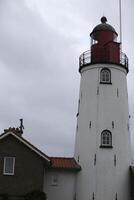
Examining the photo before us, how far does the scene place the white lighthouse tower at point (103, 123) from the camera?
29.9m

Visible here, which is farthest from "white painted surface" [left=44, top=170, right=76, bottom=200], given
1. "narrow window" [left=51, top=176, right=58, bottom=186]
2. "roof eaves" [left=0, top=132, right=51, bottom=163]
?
"roof eaves" [left=0, top=132, right=51, bottom=163]

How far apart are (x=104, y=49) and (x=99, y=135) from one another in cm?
632

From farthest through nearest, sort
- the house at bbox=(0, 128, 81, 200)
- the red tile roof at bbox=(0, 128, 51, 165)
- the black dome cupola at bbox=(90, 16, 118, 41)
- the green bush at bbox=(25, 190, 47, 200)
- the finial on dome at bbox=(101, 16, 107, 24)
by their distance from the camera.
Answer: the finial on dome at bbox=(101, 16, 107, 24)
the black dome cupola at bbox=(90, 16, 118, 41)
the red tile roof at bbox=(0, 128, 51, 165)
the house at bbox=(0, 128, 81, 200)
the green bush at bbox=(25, 190, 47, 200)

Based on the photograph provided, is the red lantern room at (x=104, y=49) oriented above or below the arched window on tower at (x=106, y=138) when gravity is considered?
above

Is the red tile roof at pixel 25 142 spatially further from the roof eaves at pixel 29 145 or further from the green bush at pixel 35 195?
the green bush at pixel 35 195

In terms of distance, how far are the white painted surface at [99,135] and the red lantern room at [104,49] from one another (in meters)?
0.50

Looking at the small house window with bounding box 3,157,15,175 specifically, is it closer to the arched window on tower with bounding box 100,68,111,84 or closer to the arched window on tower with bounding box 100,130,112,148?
the arched window on tower with bounding box 100,130,112,148

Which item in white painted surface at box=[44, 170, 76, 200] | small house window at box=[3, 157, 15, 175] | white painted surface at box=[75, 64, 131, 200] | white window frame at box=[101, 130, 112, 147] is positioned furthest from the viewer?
white window frame at box=[101, 130, 112, 147]

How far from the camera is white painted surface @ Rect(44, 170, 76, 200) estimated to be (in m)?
30.2

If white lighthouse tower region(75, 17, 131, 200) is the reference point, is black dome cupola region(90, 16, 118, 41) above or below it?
above

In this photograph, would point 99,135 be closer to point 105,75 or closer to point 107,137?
point 107,137

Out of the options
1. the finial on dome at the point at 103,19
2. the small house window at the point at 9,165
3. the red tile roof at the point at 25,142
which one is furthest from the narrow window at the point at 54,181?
the finial on dome at the point at 103,19

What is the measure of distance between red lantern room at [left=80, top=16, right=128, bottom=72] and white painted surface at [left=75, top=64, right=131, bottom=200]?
1.66ft

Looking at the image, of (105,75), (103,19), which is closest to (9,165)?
(105,75)
